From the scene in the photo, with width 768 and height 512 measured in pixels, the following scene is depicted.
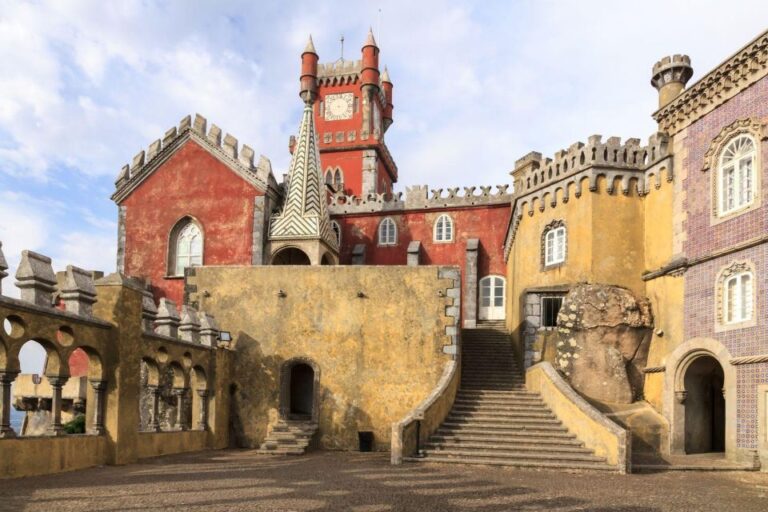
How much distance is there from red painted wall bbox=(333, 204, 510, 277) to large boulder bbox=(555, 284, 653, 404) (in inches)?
331

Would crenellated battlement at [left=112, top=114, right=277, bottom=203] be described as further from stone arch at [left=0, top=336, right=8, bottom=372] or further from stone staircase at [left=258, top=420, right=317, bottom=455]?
stone arch at [left=0, top=336, right=8, bottom=372]

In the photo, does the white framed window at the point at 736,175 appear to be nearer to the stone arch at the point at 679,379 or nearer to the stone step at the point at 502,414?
the stone arch at the point at 679,379

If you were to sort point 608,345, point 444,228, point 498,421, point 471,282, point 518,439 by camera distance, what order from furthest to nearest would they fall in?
point 444,228 → point 471,282 → point 608,345 → point 498,421 → point 518,439

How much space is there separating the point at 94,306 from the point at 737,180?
14.3m

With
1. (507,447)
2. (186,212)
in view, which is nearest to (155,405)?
(507,447)

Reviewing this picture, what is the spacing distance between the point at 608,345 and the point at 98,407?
12818 mm

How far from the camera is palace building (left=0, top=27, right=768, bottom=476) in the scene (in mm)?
12969

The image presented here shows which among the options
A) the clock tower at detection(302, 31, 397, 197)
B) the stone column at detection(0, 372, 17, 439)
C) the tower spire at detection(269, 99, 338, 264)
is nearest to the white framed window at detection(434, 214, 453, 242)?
the tower spire at detection(269, 99, 338, 264)

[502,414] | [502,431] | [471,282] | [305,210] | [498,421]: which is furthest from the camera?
[471,282]

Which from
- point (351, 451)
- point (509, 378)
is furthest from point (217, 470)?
point (509, 378)

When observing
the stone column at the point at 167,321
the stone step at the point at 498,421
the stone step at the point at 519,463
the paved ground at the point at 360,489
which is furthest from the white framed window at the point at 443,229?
the paved ground at the point at 360,489

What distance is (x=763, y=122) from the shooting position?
14969 mm

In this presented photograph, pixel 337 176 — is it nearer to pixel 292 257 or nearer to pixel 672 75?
pixel 292 257

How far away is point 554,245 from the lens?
67.6ft
